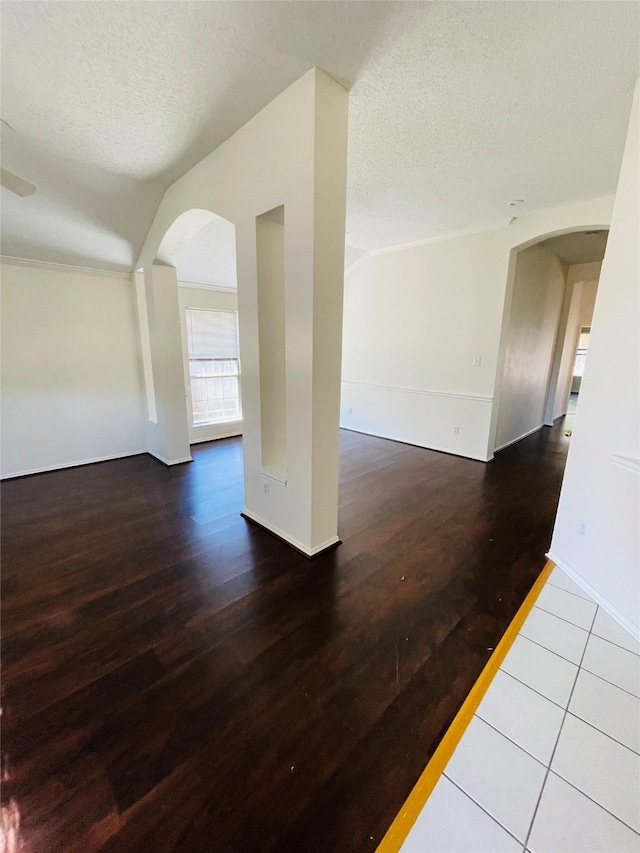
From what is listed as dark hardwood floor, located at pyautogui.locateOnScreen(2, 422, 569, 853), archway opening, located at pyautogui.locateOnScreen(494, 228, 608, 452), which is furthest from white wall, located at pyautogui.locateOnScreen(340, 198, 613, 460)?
dark hardwood floor, located at pyautogui.locateOnScreen(2, 422, 569, 853)

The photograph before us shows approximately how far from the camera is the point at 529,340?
496cm

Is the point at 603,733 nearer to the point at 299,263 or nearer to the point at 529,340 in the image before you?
the point at 299,263

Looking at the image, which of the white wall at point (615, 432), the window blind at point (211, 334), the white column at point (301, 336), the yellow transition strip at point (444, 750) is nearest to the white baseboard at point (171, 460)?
the window blind at point (211, 334)

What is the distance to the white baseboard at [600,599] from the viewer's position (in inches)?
69.7

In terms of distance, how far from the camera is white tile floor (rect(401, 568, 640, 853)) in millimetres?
1024

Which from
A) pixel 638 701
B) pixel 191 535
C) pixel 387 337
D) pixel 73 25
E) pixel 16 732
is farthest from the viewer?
pixel 387 337

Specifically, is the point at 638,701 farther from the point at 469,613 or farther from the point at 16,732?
the point at 16,732

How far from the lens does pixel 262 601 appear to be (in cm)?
198

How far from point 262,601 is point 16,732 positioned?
1093mm

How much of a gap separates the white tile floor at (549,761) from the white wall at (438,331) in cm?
300

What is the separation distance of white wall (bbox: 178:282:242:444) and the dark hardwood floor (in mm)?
1927

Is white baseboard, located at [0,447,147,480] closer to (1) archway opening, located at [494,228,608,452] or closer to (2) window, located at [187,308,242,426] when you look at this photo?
(2) window, located at [187,308,242,426]

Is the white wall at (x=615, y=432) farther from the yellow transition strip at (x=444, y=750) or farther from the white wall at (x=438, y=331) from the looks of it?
the white wall at (x=438, y=331)

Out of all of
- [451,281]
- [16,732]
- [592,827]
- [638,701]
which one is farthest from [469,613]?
[451,281]
